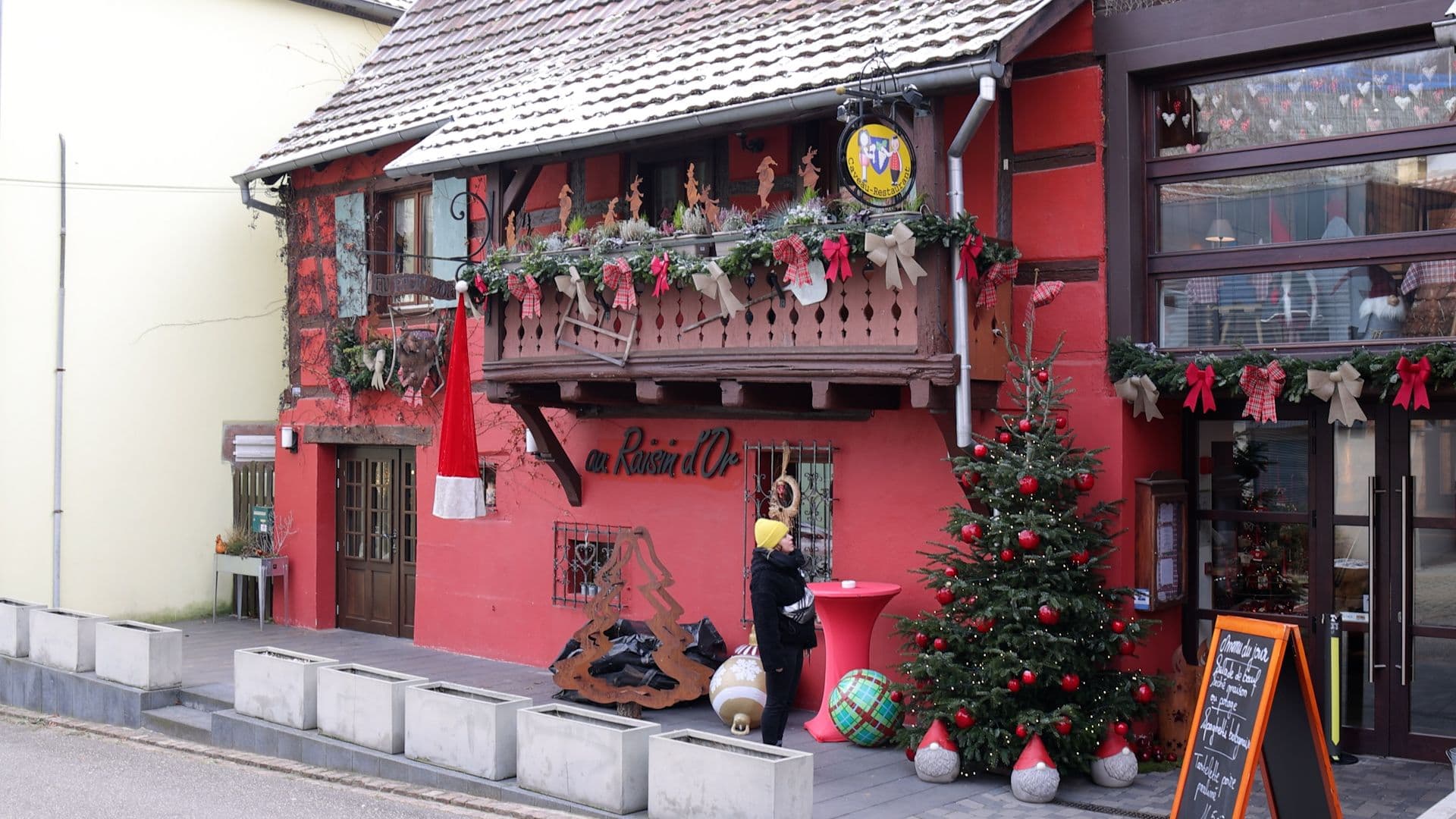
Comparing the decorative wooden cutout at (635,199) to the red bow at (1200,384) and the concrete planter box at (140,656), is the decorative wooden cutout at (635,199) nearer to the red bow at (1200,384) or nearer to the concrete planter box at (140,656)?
the red bow at (1200,384)

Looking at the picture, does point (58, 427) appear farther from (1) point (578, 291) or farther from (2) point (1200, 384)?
(2) point (1200, 384)

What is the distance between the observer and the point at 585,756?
790cm

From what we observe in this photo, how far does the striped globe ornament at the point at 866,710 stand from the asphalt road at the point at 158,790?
7.72 feet

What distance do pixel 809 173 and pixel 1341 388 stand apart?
12.3 ft

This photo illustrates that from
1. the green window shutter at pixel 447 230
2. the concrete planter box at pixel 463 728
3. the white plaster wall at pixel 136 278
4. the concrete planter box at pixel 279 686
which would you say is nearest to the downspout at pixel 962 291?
the concrete planter box at pixel 463 728

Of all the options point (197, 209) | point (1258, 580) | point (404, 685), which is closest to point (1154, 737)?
point (1258, 580)

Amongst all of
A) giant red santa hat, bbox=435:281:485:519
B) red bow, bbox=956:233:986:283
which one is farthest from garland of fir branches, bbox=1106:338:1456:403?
giant red santa hat, bbox=435:281:485:519

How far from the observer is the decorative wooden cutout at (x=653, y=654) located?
10.1 meters

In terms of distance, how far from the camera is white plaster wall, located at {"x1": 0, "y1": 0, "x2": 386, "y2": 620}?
580 inches

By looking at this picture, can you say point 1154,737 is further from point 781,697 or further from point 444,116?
point 444,116

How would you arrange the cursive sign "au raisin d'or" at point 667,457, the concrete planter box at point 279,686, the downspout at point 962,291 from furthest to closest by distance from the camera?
the cursive sign "au raisin d'or" at point 667,457, the concrete planter box at point 279,686, the downspout at point 962,291

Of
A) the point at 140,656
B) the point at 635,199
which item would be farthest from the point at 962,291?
the point at 140,656

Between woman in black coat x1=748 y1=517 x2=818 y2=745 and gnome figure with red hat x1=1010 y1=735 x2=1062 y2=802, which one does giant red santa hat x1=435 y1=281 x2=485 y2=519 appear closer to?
woman in black coat x1=748 y1=517 x2=818 y2=745

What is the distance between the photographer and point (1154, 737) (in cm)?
877
